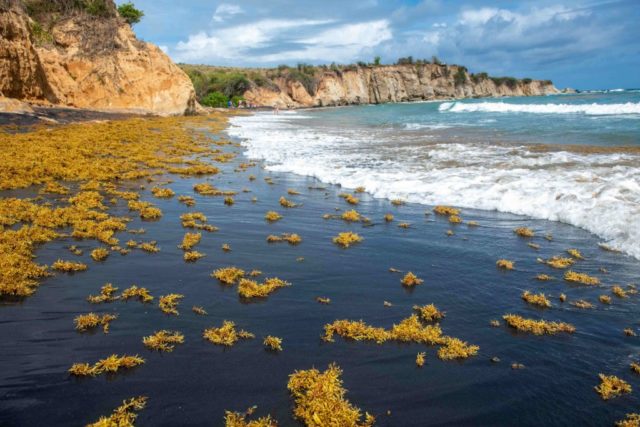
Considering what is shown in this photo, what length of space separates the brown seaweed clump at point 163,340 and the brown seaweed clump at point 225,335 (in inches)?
11.3

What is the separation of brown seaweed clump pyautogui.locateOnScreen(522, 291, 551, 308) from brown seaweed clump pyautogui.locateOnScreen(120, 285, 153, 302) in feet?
15.9

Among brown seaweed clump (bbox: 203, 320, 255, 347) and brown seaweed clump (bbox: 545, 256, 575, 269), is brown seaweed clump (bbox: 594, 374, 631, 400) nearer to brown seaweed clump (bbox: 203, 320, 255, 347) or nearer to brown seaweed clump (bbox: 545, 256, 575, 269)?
brown seaweed clump (bbox: 545, 256, 575, 269)

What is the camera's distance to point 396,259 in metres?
7.17

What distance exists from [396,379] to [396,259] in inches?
126

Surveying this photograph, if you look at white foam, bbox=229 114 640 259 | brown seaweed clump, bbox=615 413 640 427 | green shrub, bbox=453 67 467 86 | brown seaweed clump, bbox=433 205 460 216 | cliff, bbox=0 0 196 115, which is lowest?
brown seaweed clump, bbox=615 413 640 427

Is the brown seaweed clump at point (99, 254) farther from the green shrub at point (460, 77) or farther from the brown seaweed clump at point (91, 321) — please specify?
the green shrub at point (460, 77)

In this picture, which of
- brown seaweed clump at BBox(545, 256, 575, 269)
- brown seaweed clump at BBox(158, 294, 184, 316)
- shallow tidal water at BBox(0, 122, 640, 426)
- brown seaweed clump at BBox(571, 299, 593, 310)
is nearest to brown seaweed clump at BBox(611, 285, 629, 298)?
shallow tidal water at BBox(0, 122, 640, 426)

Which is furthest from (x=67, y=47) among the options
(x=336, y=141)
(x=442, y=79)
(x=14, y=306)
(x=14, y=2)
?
(x=442, y=79)

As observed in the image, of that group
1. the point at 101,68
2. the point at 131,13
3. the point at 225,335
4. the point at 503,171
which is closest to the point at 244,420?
the point at 225,335

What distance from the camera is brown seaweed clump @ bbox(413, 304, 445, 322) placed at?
5270 mm

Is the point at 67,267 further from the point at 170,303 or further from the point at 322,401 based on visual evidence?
the point at 322,401

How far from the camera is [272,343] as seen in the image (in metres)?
4.60

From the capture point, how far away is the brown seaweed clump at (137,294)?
215 inches

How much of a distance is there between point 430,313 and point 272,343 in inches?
77.4
